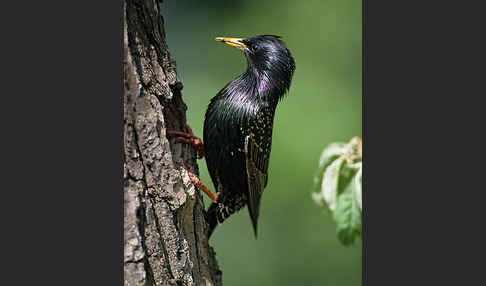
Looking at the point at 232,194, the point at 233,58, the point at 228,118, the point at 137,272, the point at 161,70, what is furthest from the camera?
the point at 233,58

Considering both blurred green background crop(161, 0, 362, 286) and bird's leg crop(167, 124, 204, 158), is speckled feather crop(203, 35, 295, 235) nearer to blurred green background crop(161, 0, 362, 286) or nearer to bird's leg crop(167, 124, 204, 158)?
bird's leg crop(167, 124, 204, 158)

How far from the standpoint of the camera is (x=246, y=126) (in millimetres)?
2537

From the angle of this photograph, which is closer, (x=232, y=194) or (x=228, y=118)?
(x=228, y=118)

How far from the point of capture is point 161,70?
2.09m

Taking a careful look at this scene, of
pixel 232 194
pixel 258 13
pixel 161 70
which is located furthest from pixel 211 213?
pixel 258 13

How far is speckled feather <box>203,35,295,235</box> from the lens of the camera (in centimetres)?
254

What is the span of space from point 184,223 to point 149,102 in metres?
0.58

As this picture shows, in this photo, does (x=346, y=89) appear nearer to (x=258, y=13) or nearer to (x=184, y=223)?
(x=258, y=13)

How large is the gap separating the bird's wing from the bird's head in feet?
1.20

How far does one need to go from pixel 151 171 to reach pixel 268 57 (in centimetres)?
101

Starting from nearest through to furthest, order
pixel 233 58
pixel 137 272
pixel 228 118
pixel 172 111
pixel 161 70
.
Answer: pixel 137 272 < pixel 161 70 < pixel 172 111 < pixel 228 118 < pixel 233 58

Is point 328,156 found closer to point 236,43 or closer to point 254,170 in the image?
point 254,170

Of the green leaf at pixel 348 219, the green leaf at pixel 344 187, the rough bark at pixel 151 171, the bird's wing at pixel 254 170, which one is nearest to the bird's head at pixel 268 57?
the bird's wing at pixel 254 170

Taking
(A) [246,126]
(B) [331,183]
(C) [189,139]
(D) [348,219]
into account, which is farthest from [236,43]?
(D) [348,219]
